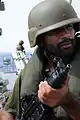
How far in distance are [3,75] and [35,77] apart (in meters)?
1.02

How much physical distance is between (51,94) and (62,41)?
41 centimetres

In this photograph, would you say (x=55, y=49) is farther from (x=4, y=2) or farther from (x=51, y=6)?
(x=4, y=2)

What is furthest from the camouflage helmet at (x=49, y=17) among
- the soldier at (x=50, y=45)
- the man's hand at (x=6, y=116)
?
the man's hand at (x=6, y=116)

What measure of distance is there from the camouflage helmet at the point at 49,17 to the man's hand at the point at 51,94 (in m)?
0.43

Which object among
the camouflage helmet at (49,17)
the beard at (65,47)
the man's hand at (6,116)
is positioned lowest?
the man's hand at (6,116)

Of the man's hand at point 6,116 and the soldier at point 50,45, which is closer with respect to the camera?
the soldier at point 50,45

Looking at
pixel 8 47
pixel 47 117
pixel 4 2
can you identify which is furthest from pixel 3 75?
pixel 47 117

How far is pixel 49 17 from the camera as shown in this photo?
4.66 feet

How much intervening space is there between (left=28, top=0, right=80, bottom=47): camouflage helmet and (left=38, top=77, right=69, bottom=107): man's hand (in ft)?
1.41

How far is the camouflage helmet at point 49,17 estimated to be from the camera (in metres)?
1.40

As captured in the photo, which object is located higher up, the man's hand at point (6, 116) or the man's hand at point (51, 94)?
the man's hand at point (51, 94)

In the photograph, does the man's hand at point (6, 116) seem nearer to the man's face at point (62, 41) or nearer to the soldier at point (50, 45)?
the soldier at point (50, 45)

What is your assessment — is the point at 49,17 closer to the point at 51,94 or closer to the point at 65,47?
the point at 65,47

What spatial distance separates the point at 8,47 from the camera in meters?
2.60
